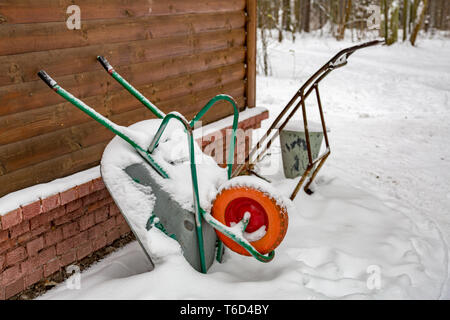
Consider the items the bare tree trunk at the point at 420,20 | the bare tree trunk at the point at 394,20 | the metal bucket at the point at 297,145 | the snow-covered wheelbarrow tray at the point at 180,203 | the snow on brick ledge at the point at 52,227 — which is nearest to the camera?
the snow-covered wheelbarrow tray at the point at 180,203

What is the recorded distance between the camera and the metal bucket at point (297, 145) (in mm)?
4292

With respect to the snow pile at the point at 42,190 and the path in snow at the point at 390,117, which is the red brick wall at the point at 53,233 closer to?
the snow pile at the point at 42,190

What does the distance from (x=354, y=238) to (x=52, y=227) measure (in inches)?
95.9

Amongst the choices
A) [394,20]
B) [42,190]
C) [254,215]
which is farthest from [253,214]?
[394,20]

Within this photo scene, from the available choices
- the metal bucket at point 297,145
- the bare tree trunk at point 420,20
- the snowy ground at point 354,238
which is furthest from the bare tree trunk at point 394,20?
the metal bucket at point 297,145

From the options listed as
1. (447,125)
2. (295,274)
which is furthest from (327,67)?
(447,125)

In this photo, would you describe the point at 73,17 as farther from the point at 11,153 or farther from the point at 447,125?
the point at 447,125

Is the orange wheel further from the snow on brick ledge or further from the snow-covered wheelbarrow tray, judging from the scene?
the snow on brick ledge

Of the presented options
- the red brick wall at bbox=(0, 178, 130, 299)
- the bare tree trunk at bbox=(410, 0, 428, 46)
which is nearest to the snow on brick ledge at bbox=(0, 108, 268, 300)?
the red brick wall at bbox=(0, 178, 130, 299)

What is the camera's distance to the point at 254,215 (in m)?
2.70

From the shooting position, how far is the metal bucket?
4292 millimetres

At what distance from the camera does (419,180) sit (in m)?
4.91

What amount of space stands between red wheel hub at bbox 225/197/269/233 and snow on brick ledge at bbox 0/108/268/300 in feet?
3.66

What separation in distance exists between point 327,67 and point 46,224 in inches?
98.3
